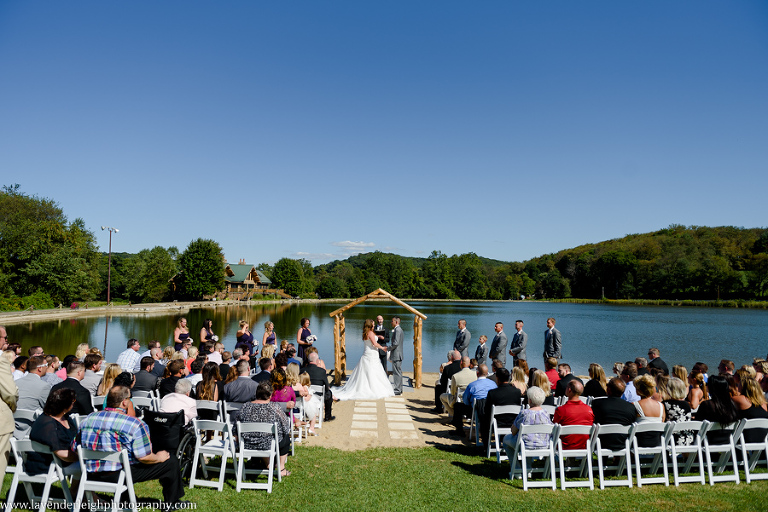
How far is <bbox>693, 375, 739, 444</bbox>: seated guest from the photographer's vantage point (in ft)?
17.1

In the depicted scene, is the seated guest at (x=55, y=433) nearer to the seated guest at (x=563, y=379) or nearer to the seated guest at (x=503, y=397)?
the seated guest at (x=503, y=397)

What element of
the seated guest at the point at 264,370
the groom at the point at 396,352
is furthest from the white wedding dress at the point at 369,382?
the seated guest at the point at 264,370

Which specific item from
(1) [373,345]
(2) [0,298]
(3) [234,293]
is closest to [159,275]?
(3) [234,293]

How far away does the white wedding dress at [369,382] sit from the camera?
406 inches

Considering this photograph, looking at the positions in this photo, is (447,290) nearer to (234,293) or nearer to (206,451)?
(234,293)

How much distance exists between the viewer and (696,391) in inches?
239

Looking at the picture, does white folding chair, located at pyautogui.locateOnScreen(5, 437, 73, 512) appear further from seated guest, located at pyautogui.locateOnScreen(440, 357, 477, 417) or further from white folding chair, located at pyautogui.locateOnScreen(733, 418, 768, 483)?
white folding chair, located at pyautogui.locateOnScreen(733, 418, 768, 483)

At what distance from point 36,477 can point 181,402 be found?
5.07 ft

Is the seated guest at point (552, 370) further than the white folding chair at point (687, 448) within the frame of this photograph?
Yes

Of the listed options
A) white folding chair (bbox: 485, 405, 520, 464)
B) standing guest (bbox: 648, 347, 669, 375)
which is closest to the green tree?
standing guest (bbox: 648, 347, 669, 375)

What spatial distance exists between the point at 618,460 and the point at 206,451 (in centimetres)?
490

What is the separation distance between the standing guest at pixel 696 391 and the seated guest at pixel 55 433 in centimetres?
694

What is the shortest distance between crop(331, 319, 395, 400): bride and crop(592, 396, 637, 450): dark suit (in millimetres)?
5785

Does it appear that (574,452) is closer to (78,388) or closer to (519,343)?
(78,388)
